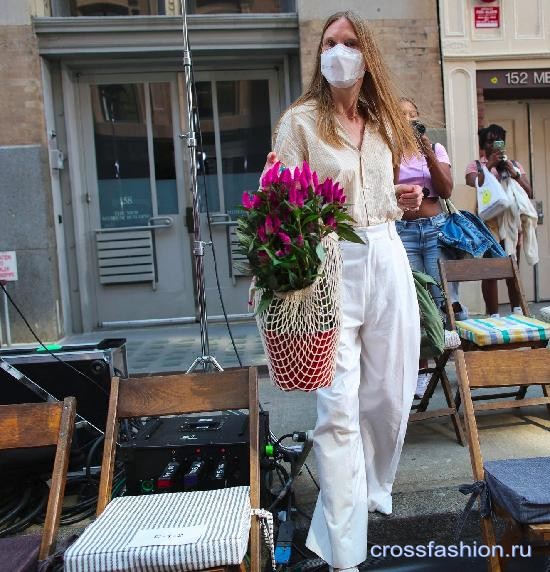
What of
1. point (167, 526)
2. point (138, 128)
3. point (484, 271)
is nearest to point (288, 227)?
point (167, 526)

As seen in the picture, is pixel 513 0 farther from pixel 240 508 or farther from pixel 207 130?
pixel 240 508

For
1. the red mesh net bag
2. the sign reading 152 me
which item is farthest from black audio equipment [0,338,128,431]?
the sign reading 152 me

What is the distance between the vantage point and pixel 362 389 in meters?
2.44

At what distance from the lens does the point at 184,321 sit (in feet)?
23.0

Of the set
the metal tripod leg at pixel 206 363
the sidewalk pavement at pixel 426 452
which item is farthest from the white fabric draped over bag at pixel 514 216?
the metal tripod leg at pixel 206 363

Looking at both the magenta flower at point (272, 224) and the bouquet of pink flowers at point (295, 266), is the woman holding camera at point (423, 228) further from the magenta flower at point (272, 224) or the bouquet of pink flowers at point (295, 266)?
the magenta flower at point (272, 224)

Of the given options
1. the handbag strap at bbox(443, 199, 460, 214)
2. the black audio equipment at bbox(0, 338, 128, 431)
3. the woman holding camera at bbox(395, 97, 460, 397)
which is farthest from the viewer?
the handbag strap at bbox(443, 199, 460, 214)

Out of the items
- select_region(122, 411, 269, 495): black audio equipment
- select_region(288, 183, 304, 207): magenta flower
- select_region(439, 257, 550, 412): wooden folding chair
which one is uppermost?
select_region(288, 183, 304, 207): magenta flower

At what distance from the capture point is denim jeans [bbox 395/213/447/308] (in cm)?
400

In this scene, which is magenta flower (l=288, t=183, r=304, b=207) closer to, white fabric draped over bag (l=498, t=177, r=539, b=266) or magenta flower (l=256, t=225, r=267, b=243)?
magenta flower (l=256, t=225, r=267, b=243)

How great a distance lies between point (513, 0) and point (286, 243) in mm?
6184

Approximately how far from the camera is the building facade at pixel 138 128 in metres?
6.27

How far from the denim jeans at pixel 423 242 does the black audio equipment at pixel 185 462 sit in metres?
1.90

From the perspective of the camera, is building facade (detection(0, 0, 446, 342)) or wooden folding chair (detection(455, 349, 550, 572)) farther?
building facade (detection(0, 0, 446, 342))
